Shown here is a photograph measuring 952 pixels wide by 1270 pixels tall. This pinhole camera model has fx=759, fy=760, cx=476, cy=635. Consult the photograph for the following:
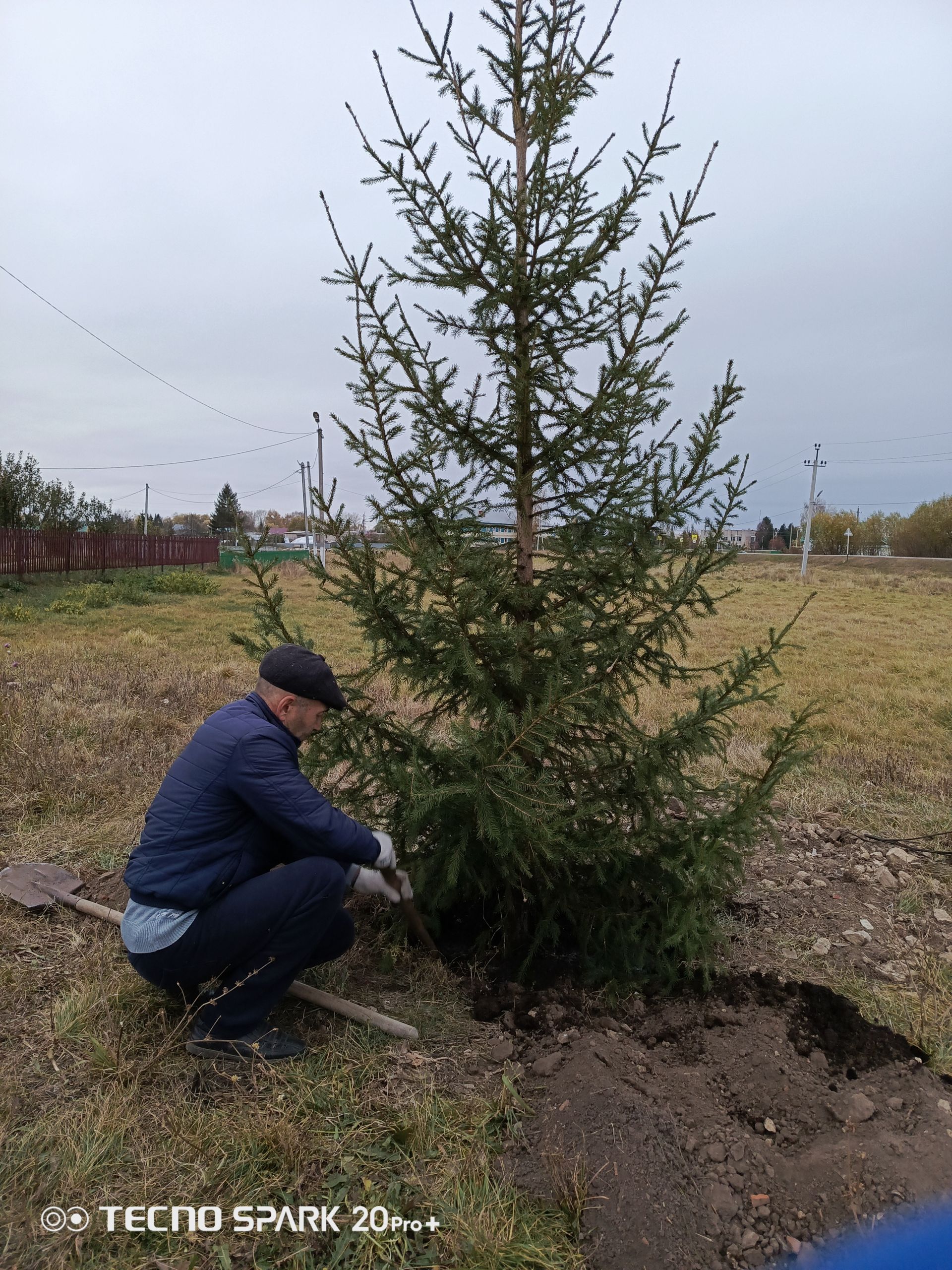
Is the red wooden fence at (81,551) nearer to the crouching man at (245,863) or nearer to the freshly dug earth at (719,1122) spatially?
the crouching man at (245,863)

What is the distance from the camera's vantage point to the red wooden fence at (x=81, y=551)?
69.7ft

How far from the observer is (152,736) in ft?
22.6

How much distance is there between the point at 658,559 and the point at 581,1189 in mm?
2385

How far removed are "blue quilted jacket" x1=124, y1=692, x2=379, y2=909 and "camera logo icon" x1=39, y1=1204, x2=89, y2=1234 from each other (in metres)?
0.88

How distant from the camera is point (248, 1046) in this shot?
112 inches

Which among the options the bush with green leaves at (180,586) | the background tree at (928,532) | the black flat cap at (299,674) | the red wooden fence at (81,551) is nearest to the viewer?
the black flat cap at (299,674)

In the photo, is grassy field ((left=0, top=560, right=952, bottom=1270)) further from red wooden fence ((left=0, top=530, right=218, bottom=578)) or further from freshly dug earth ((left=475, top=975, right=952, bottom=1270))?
red wooden fence ((left=0, top=530, right=218, bottom=578))

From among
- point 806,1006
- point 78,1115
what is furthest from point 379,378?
point 806,1006

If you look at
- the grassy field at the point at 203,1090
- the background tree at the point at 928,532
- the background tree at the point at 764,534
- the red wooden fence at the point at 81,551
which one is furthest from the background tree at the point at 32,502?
the background tree at the point at 764,534

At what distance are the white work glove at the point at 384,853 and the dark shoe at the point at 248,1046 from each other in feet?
2.40

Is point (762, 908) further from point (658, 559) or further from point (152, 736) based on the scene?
point (152, 736)

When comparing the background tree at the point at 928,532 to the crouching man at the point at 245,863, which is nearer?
the crouching man at the point at 245,863

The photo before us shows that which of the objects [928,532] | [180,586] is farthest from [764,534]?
[180,586]

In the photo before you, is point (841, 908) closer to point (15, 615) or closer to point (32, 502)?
point (15, 615)
